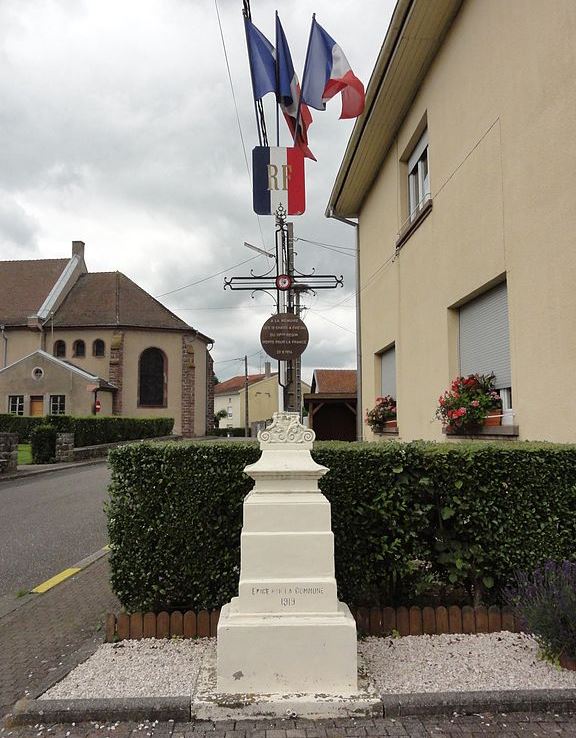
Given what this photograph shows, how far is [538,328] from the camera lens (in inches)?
207

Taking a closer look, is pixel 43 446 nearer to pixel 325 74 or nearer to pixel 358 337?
pixel 358 337

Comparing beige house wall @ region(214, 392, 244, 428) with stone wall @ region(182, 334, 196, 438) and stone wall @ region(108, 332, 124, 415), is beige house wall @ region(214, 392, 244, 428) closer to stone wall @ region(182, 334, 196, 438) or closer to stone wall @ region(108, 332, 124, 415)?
stone wall @ region(182, 334, 196, 438)

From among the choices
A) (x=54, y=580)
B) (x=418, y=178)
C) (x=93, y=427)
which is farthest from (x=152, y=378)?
(x=54, y=580)

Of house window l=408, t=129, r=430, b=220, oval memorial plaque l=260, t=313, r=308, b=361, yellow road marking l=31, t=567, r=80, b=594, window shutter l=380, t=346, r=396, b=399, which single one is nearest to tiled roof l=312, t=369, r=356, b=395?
window shutter l=380, t=346, r=396, b=399

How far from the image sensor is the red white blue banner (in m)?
6.40

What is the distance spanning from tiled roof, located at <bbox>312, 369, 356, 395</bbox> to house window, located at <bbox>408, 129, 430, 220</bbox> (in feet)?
75.1

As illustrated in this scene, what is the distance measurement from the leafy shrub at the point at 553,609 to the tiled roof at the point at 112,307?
41978 mm

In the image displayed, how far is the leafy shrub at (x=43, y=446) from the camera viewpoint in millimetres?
23078

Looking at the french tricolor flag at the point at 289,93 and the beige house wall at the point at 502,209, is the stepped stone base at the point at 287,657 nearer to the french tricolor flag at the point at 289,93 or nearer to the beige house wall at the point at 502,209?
the beige house wall at the point at 502,209

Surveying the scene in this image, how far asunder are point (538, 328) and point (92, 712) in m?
4.56

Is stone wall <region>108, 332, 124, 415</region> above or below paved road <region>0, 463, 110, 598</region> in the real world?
above

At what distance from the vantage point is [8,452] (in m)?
18.6

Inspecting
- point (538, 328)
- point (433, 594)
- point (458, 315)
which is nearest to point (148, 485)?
point (433, 594)

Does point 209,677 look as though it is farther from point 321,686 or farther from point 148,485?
point 148,485
